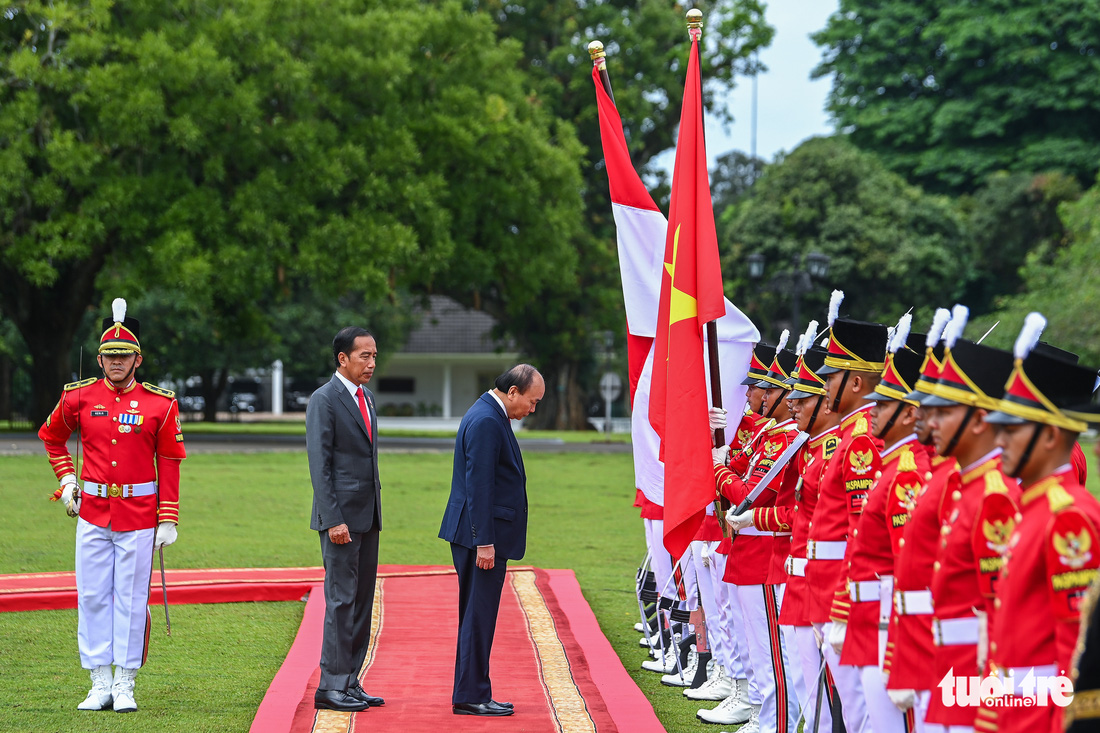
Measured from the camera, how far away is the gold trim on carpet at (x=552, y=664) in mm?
6109

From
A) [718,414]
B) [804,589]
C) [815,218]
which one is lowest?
[804,589]

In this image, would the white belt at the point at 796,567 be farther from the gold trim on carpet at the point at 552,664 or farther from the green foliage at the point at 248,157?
the green foliage at the point at 248,157

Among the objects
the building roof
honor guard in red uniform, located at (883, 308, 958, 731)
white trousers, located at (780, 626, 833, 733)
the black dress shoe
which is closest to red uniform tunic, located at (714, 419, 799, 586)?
white trousers, located at (780, 626, 833, 733)

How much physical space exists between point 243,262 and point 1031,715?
2173 centimetres

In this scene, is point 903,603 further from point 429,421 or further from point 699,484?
point 429,421

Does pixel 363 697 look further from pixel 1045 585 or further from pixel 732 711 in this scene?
pixel 1045 585

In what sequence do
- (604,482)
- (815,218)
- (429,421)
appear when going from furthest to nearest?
(429,421)
(815,218)
(604,482)

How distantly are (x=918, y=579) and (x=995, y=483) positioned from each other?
0.55 metres

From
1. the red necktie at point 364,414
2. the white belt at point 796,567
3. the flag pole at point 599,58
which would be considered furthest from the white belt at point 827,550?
the flag pole at point 599,58

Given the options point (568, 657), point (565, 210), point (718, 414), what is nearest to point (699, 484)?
point (718, 414)

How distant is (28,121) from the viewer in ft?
73.2

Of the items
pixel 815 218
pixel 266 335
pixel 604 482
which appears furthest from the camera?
pixel 815 218

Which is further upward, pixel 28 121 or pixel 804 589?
pixel 28 121

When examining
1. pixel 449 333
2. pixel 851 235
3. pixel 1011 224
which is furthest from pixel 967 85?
pixel 449 333
